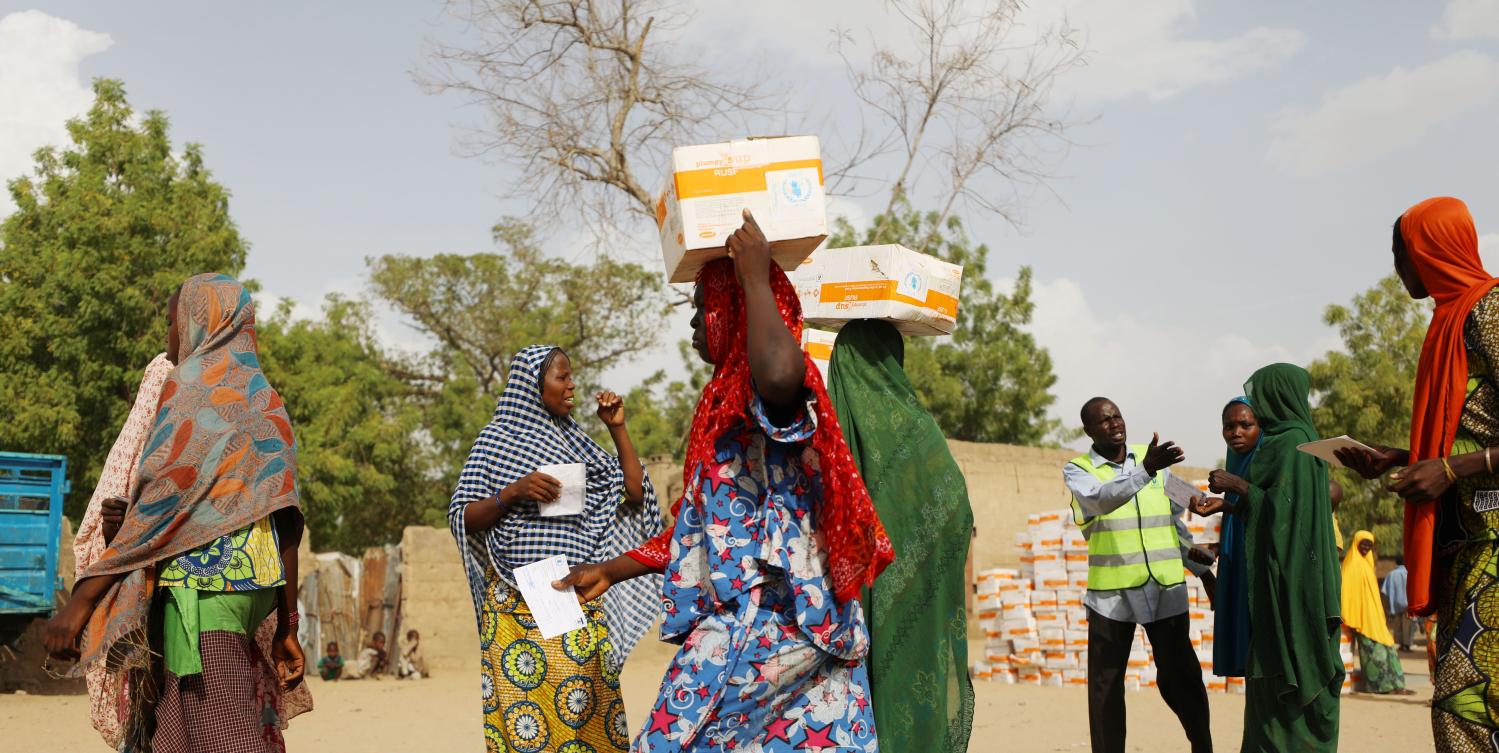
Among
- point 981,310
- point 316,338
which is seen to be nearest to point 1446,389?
point 316,338

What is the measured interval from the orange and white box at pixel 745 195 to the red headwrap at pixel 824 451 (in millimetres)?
114

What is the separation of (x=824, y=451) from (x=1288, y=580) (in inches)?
136

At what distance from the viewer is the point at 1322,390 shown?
960 inches

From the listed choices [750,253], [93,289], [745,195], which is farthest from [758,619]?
[93,289]

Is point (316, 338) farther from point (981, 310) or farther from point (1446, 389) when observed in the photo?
point (1446, 389)

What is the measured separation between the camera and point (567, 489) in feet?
15.3

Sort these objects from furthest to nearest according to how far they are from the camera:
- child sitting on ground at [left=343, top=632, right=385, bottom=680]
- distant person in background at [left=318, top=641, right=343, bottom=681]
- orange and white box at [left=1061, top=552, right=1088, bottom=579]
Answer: distant person in background at [left=318, top=641, right=343, bottom=681] < child sitting on ground at [left=343, top=632, right=385, bottom=680] < orange and white box at [left=1061, top=552, right=1088, bottom=579]

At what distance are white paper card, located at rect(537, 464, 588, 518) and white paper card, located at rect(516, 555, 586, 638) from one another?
23 cm

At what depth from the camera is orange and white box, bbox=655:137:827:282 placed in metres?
3.10

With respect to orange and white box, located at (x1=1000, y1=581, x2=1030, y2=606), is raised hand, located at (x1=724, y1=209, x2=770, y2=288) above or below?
above

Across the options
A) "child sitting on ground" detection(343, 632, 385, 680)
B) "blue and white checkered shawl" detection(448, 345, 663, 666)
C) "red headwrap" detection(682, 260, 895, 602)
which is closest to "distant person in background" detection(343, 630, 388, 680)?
"child sitting on ground" detection(343, 632, 385, 680)

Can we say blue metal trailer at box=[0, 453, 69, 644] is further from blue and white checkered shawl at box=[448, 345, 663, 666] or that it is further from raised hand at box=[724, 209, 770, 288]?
raised hand at box=[724, 209, 770, 288]

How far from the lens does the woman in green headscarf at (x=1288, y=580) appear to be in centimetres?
545

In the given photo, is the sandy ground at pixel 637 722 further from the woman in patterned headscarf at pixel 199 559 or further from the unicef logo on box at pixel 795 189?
the unicef logo on box at pixel 795 189
